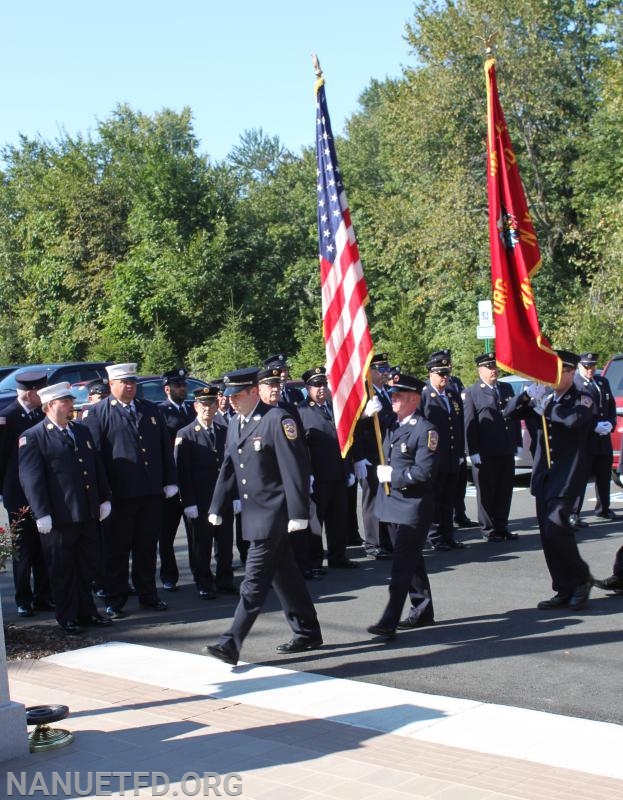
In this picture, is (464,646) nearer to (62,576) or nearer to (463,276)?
(62,576)

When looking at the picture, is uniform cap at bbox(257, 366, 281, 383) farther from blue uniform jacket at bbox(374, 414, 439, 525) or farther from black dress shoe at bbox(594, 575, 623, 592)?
black dress shoe at bbox(594, 575, 623, 592)

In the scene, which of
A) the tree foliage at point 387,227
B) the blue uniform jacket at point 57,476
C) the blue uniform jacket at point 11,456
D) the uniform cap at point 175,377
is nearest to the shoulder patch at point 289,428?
the blue uniform jacket at point 57,476

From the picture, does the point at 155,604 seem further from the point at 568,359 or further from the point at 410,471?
the point at 568,359

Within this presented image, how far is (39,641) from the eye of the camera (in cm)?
820

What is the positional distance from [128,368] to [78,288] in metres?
35.9

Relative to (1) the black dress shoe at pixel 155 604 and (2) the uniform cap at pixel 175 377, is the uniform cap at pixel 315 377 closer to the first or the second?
(2) the uniform cap at pixel 175 377

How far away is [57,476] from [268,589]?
2.39 meters

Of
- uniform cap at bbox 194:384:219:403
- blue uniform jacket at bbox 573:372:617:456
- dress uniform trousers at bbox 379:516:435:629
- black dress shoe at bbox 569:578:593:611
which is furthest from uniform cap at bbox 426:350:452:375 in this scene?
dress uniform trousers at bbox 379:516:435:629

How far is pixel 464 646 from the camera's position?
25.2ft

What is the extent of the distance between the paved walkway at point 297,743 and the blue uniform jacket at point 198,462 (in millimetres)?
3121

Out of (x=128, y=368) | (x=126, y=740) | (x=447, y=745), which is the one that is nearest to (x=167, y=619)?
(x=128, y=368)

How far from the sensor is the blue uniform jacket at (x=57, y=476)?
8.60 metres

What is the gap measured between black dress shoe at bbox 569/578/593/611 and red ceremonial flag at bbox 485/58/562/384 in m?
1.74

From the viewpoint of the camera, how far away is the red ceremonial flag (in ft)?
26.6
